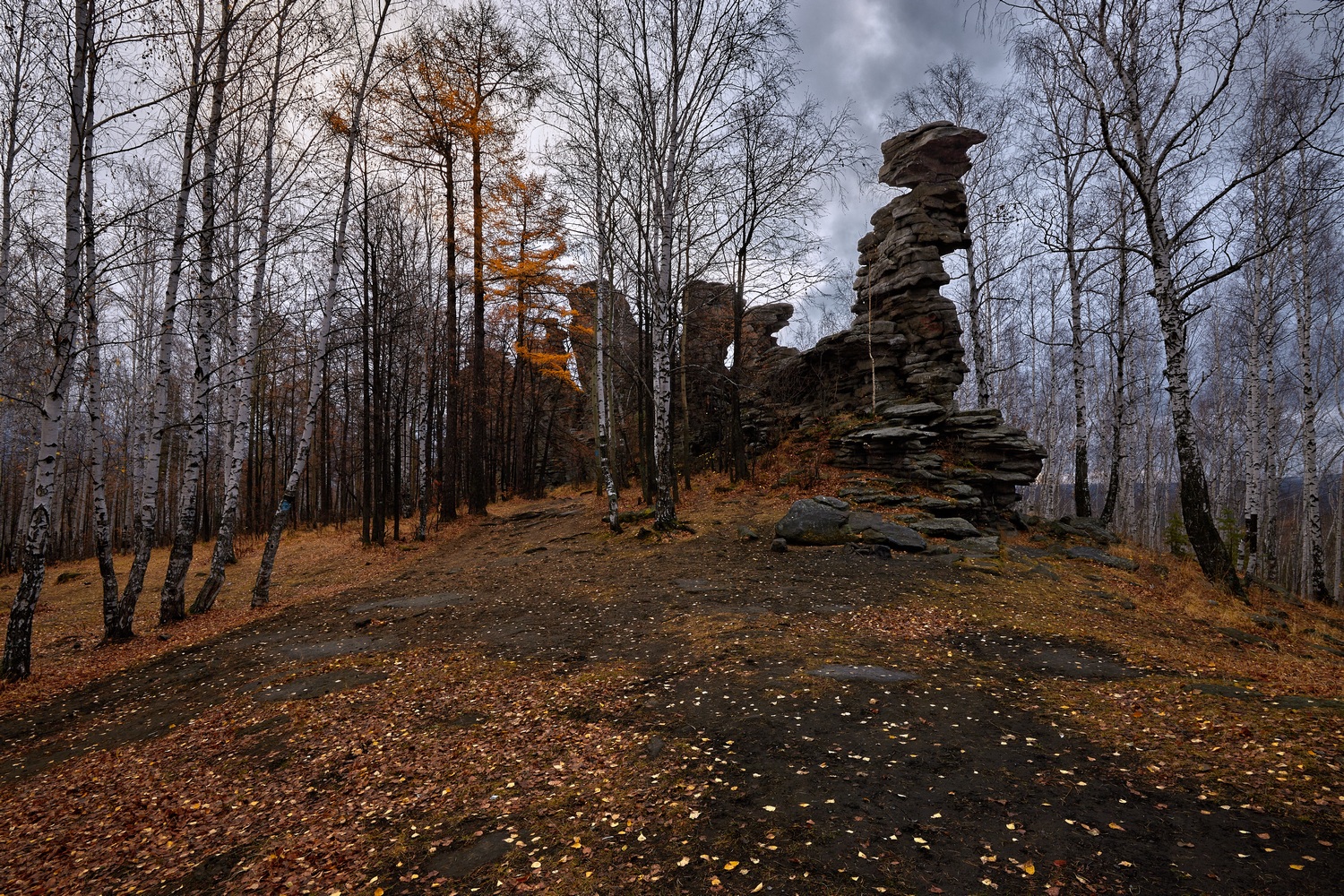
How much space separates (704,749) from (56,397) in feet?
30.4

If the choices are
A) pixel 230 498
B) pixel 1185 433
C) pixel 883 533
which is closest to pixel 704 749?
pixel 883 533

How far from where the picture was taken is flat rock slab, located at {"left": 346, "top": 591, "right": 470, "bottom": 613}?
375 inches

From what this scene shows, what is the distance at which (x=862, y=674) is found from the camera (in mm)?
5406

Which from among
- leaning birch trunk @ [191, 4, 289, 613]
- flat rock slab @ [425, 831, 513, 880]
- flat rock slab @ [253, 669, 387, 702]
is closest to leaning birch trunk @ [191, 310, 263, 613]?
leaning birch trunk @ [191, 4, 289, 613]

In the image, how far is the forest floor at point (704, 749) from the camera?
9.60ft

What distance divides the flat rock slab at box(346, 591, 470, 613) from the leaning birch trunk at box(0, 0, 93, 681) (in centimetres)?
382

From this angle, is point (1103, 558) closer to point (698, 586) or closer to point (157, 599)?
point (698, 586)

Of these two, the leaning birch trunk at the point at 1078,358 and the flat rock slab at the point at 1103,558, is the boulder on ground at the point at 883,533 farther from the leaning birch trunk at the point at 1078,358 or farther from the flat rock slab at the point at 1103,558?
the leaning birch trunk at the point at 1078,358

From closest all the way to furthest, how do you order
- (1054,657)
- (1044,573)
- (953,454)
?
(1054,657)
(1044,573)
(953,454)

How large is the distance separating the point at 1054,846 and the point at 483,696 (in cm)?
481

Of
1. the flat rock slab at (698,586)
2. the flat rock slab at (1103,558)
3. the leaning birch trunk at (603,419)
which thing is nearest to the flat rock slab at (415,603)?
the flat rock slab at (698,586)

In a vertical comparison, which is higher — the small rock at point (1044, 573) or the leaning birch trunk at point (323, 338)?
the leaning birch trunk at point (323, 338)

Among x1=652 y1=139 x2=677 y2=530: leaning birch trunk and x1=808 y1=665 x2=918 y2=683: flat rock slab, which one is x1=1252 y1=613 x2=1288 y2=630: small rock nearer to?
x1=808 y1=665 x2=918 y2=683: flat rock slab

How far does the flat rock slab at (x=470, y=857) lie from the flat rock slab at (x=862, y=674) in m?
3.19
